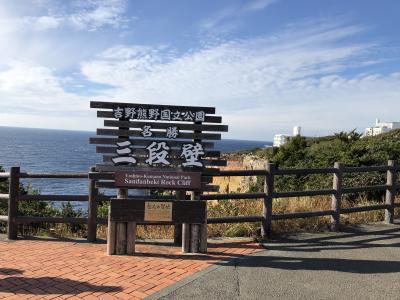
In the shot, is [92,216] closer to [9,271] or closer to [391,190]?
[9,271]

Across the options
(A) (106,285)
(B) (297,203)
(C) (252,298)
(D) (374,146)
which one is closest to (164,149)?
(A) (106,285)

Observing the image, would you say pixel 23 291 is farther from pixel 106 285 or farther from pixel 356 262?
pixel 356 262

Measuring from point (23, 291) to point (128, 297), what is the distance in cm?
123

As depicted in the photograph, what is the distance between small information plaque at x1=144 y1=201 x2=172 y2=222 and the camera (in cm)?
672

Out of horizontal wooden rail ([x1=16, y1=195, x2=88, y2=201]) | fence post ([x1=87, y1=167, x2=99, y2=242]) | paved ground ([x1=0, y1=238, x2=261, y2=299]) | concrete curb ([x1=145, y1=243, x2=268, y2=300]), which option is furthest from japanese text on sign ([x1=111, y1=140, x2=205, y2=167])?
concrete curb ([x1=145, y1=243, x2=268, y2=300])

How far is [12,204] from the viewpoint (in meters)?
7.70

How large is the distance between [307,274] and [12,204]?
5.14m

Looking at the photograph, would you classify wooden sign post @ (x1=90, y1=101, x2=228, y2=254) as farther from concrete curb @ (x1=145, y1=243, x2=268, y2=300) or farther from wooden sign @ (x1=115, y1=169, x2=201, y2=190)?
concrete curb @ (x1=145, y1=243, x2=268, y2=300)

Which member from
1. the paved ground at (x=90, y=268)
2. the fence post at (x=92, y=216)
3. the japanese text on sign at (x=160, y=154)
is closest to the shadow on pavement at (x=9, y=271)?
the paved ground at (x=90, y=268)

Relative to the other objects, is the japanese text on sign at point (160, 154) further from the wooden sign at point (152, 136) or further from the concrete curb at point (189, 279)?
the concrete curb at point (189, 279)

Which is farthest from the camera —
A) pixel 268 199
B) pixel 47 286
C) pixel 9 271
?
pixel 268 199

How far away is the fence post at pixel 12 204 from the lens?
7.67 meters

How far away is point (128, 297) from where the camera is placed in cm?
493

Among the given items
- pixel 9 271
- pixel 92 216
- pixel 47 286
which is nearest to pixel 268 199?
pixel 92 216
